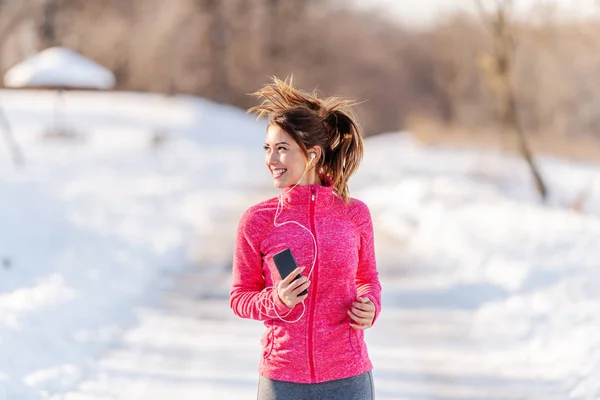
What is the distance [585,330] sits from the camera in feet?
23.6

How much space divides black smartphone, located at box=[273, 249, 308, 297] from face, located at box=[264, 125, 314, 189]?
294 millimetres

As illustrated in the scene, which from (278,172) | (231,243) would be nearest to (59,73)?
(231,243)

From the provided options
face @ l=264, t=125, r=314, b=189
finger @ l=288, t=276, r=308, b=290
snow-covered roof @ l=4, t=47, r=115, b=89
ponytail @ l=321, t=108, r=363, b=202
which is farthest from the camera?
snow-covered roof @ l=4, t=47, r=115, b=89

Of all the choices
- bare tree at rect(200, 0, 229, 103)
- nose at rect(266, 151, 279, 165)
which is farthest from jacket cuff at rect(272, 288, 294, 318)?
bare tree at rect(200, 0, 229, 103)

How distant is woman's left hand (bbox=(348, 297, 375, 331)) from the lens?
283cm

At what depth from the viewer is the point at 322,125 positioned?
3027 mm

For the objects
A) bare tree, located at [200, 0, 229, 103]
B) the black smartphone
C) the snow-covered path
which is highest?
bare tree, located at [200, 0, 229, 103]

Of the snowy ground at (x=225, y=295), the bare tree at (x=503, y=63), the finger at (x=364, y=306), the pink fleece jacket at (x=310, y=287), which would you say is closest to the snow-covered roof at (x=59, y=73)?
the snowy ground at (x=225, y=295)

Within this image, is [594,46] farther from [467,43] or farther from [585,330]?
[585,330]

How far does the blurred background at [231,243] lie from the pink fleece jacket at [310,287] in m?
0.69

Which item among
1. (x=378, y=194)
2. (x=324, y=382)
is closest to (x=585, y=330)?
(x=324, y=382)

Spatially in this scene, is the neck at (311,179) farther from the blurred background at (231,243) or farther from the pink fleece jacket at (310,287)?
the blurred background at (231,243)

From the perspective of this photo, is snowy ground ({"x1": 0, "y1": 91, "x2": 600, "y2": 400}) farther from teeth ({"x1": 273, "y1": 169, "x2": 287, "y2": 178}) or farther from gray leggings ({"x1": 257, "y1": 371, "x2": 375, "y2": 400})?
teeth ({"x1": 273, "y1": 169, "x2": 287, "y2": 178})

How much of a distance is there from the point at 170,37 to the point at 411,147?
95.3ft
